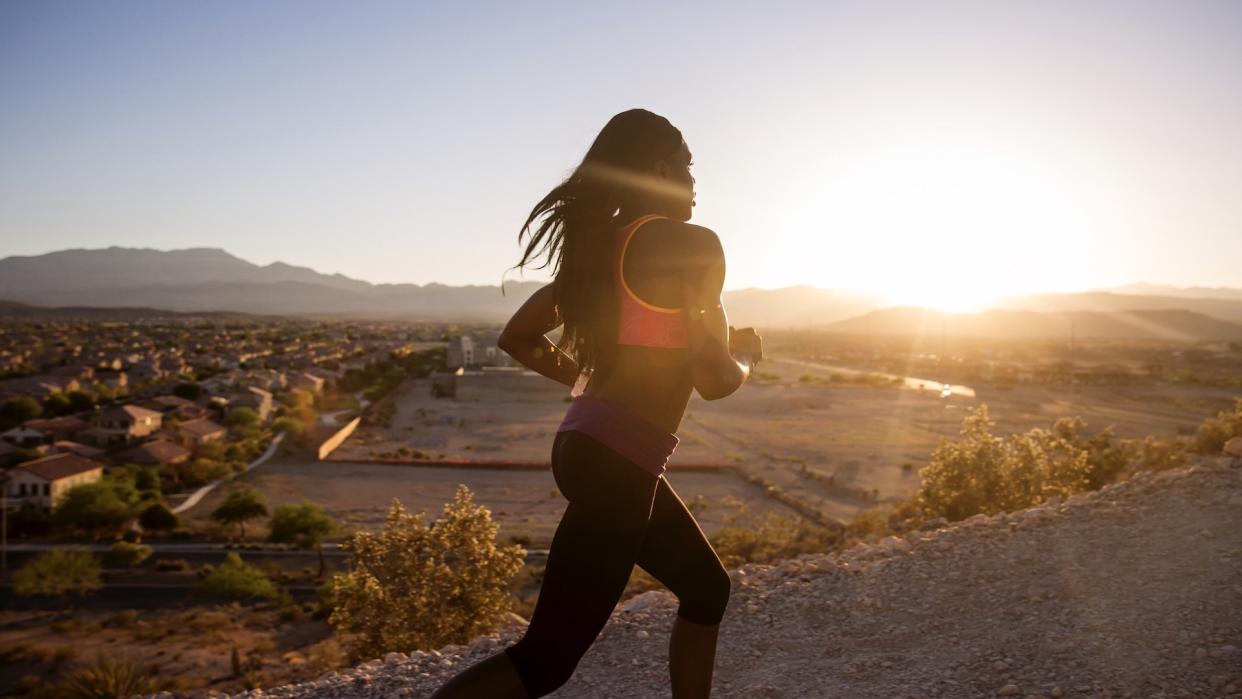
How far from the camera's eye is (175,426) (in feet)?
99.2

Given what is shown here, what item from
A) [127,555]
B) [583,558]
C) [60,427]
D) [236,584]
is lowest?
[127,555]

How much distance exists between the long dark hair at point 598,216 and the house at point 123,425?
32.4 metres

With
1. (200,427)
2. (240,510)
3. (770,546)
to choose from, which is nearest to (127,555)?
(240,510)

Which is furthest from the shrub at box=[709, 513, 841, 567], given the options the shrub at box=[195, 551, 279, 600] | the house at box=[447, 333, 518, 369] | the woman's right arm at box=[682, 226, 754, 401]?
the house at box=[447, 333, 518, 369]

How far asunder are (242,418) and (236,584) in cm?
2164

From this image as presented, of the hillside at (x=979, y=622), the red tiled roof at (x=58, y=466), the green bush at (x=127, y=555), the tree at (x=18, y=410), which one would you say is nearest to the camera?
the hillside at (x=979, y=622)

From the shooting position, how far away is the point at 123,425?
29.7m

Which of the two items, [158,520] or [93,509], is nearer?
[93,509]

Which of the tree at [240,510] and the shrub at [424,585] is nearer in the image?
the shrub at [424,585]

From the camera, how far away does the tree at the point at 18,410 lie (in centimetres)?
3272

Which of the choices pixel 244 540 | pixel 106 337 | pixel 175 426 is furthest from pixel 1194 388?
pixel 106 337

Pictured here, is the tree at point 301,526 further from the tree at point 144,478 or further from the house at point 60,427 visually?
the house at point 60,427

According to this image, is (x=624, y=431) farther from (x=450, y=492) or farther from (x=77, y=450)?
(x=77, y=450)

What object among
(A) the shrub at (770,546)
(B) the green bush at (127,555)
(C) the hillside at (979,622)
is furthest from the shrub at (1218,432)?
→ (B) the green bush at (127,555)
